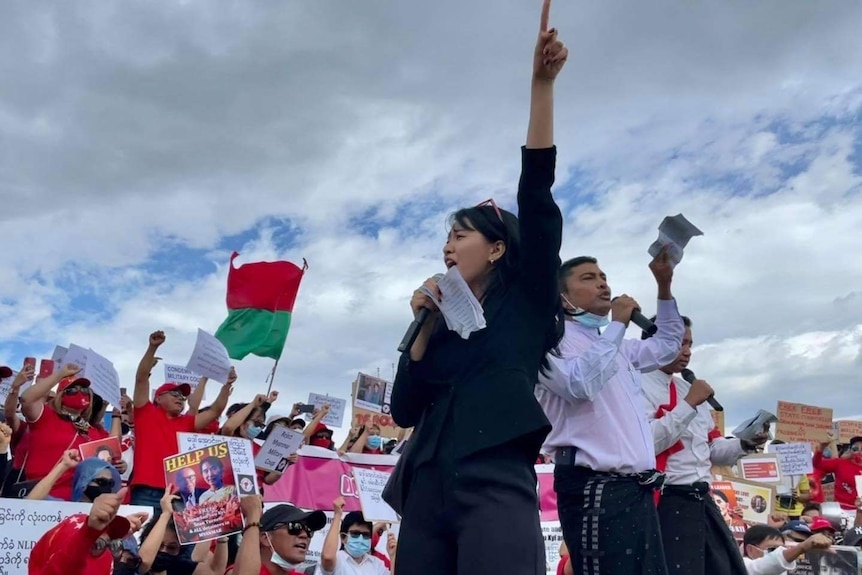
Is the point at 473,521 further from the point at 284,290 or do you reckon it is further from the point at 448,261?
the point at 284,290

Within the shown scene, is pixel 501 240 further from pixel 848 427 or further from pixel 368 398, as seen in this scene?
pixel 848 427

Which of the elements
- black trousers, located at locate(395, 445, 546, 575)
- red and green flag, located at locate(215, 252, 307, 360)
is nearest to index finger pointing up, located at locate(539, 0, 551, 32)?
black trousers, located at locate(395, 445, 546, 575)

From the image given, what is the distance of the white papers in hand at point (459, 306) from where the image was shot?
2080 millimetres

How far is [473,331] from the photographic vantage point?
6.97ft

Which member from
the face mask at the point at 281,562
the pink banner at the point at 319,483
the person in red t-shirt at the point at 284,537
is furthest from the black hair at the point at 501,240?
the pink banner at the point at 319,483

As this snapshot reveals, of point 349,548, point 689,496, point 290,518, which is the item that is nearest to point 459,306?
point 689,496

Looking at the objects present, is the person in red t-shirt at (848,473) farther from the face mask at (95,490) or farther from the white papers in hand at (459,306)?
the white papers in hand at (459,306)

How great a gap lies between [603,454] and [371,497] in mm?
4023

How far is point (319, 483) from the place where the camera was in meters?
9.02

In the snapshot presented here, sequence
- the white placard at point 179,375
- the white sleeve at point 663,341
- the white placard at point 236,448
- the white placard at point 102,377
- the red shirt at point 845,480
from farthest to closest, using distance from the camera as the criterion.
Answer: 1. the red shirt at point 845,480
2. the white placard at point 179,375
3. the white placard at point 102,377
4. the white placard at point 236,448
5. the white sleeve at point 663,341

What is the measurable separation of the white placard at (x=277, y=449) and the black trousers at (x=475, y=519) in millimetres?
5261

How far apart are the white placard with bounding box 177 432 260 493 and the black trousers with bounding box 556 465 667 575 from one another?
2.55 m

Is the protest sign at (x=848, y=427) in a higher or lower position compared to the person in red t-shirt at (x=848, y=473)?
higher

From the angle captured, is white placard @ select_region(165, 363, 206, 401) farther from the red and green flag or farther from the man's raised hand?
the man's raised hand
